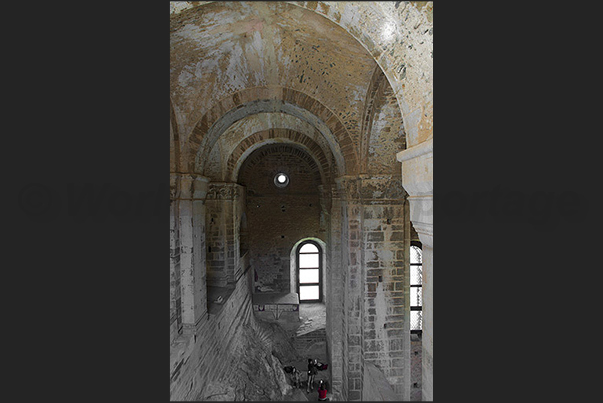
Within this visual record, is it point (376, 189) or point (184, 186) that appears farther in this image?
point (376, 189)

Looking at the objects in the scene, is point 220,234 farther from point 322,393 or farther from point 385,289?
point 385,289

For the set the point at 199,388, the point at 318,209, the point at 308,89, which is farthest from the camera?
the point at 318,209

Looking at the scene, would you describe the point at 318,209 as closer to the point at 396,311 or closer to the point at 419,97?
the point at 396,311

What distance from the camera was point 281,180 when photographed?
13.2m

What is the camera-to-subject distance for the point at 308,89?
5418 millimetres

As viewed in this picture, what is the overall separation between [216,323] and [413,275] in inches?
215

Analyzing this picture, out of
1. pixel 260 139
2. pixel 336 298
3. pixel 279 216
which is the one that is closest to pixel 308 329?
pixel 336 298

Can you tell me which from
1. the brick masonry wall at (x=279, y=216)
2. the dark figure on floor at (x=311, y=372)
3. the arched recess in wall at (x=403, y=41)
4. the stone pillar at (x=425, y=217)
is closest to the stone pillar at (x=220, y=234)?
the dark figure on floor at (x=311, y=372)

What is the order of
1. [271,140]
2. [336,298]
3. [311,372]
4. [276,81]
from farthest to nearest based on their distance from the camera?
[271,140] < [311,372] < [336,298] < [276,81]

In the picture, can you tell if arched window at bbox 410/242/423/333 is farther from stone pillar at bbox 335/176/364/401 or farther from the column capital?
the column capital

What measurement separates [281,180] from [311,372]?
22.2 ft

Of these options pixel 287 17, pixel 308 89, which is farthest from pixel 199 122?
pixel 287 17

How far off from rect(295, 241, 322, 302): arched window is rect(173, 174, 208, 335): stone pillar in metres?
7.60

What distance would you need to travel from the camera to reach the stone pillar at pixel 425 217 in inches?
96.6
